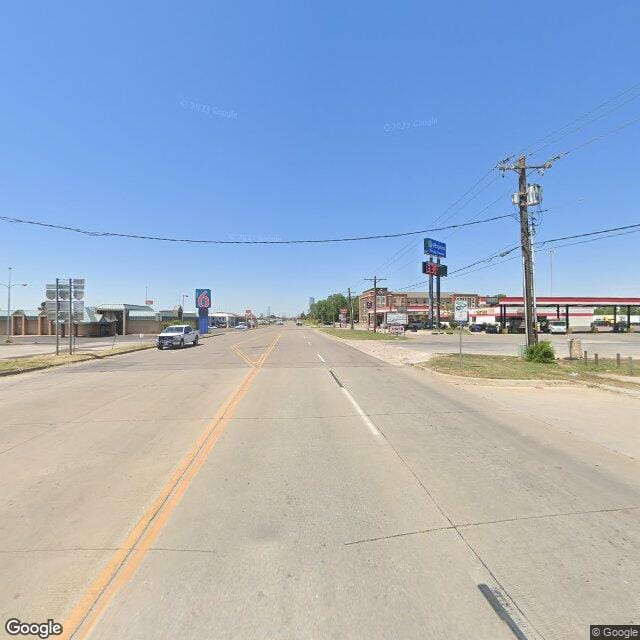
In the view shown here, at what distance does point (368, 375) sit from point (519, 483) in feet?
36.3

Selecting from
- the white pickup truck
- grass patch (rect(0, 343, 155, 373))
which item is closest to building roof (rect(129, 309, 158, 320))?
the white pickup truck

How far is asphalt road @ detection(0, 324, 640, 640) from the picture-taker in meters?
2.80

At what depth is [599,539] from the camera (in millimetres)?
3779

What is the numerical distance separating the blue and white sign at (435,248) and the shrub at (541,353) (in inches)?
2499

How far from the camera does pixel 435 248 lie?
83188mm

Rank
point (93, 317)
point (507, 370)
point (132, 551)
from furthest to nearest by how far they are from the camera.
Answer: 1. point (93, 317)
2. point (507, 370)
3. point (132, 551)

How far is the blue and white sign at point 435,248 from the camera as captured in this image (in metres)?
81.9

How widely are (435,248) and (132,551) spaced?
278ft

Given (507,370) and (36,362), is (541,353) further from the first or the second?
(36,362)

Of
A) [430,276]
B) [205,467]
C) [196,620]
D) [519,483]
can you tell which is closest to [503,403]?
[519,483]

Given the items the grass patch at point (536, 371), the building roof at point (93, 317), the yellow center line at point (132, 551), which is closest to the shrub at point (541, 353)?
the grass patch at point (536, 371)

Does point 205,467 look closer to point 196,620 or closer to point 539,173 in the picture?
point 196,620

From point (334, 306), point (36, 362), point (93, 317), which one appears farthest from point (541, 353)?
point (334, 306)

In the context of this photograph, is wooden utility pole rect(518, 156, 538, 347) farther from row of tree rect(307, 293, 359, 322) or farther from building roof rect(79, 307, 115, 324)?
row of tree rect(307, 293, 359, 322)
